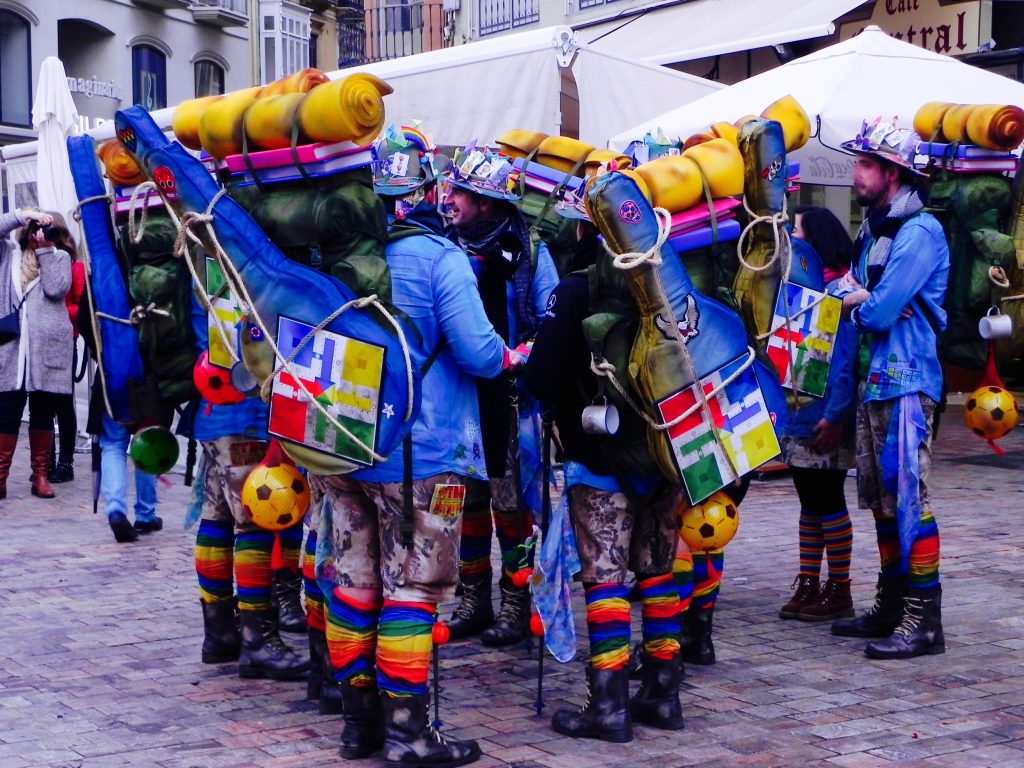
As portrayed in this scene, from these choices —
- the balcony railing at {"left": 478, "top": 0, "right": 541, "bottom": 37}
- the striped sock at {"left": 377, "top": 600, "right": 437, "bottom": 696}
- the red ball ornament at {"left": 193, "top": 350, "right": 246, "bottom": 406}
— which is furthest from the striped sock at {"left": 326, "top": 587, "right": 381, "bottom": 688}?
the balcony railing at {"left": 478, "top": 0, "right": 541, "bottom": 37}

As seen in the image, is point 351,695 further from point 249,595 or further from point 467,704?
point 249,595

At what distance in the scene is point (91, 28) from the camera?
28.5 meters

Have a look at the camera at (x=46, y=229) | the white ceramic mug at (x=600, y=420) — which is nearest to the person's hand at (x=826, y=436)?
the white ceramic mug at (x=600, y=420)

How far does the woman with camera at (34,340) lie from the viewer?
9922mm

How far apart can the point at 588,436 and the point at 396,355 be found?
0.81 meters

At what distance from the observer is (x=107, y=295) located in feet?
17.1

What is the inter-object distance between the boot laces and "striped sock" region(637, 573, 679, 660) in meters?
1.33

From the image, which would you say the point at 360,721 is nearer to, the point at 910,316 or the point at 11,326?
the point at 910,316

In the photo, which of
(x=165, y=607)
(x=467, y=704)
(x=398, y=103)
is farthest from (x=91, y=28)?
(x=467, y=704)

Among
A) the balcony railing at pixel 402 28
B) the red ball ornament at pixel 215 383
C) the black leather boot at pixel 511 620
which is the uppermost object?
the balcony railing at pixel 402 28

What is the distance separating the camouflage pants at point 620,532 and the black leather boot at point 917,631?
1362 millimetres

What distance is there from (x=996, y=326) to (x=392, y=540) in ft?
8.84

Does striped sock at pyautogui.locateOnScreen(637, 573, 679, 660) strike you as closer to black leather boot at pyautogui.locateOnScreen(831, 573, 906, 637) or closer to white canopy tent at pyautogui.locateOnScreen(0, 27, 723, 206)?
black leather boot at pyautogui.locateOnScreen(831, 573, 906, 637)

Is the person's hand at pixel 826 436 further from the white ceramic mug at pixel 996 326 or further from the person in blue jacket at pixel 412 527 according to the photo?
the person in blue jacket at pixel 412 527
